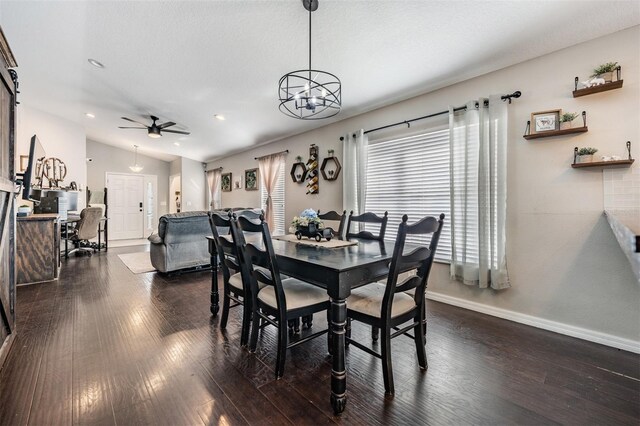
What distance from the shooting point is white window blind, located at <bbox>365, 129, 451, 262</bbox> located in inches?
125

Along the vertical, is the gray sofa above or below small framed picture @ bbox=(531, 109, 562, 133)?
below

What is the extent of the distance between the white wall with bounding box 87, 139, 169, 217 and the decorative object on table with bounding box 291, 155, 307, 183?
6.43 m

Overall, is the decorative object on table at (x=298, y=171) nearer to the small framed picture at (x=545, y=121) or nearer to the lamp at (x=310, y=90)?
the lamp at (x=310, y=90)

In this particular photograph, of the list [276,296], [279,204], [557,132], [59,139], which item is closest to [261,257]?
[276,296]

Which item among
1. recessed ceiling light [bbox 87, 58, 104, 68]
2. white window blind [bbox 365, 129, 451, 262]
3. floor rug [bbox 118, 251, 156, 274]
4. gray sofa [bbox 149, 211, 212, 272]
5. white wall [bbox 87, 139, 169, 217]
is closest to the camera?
white window blind [bbox 365, 129, 451, 262]

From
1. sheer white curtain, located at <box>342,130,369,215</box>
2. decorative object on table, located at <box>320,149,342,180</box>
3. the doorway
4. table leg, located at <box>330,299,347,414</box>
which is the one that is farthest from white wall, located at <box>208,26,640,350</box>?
the doorway

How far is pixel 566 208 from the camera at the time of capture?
2371 millimetres

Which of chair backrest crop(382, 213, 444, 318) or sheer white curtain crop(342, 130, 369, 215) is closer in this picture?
chair backrest crop(382, 213, 444, 318)

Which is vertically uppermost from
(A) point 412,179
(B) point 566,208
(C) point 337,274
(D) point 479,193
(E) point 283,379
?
(A) point 412,179

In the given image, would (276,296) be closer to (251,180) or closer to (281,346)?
(281,346)

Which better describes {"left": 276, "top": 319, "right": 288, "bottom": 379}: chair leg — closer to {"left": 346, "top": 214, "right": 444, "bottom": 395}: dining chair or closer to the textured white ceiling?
{"left": 346, "top": 214, "right": 444, "bottom": 395}: dining chair

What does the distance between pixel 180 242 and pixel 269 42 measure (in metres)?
3.13

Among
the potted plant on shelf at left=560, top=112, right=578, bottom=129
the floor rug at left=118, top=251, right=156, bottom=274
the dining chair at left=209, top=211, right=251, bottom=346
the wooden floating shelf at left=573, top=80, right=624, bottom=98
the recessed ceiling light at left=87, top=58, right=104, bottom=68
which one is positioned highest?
the recessed ceiling light at left=87, top=58, right=104, bottom=68

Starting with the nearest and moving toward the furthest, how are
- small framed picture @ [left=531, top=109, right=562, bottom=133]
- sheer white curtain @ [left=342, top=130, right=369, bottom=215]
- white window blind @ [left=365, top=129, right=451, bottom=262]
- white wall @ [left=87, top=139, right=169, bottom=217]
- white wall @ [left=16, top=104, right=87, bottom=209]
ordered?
small framed picture @ [left=531, top=109, right=562, bottom=133]
white window blind @ [left=365, top=129, right=451, bottom=262]
sheer white curtain @ [left=342, top=130, right=369, bottom=215]
white wall @ [left=16, top=104, right=87, bottom=209]
white wall @ [left=87, top=139, right=169, bottom=217]
